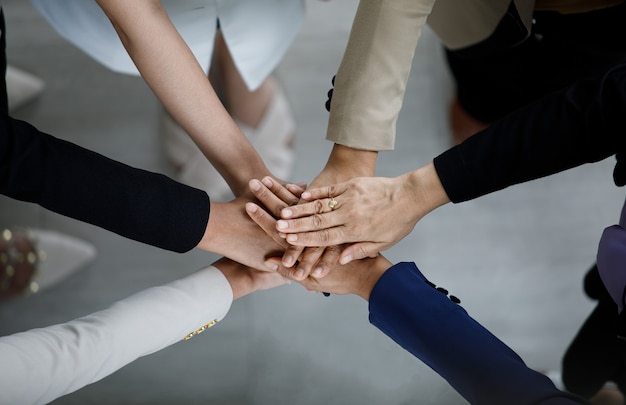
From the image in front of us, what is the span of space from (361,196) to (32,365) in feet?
2.04

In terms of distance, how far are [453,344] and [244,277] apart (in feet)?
1.42

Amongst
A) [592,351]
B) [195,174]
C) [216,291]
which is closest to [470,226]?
[592,351]

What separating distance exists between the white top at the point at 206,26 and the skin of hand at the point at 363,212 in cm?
35

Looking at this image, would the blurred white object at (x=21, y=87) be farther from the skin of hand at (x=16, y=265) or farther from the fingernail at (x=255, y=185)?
the fingernail at (x=255, y=185)

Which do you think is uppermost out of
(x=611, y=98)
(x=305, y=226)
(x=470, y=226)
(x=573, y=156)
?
(x=611, y=98)

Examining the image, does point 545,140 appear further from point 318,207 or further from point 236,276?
point 236,276

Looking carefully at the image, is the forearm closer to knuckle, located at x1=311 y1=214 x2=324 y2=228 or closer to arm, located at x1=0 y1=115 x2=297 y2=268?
knuckle, located at x1=311 y1=214 x2=324 y2=228

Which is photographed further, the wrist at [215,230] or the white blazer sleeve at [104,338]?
the wrist at [215,230]

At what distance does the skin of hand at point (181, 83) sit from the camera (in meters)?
1.18

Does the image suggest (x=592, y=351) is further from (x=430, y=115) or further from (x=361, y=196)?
(x=430, y=115)

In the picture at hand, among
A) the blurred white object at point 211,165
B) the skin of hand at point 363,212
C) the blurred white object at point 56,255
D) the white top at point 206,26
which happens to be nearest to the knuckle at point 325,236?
the skin of hand at point 363,212

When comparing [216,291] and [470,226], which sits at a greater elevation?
[216,291]

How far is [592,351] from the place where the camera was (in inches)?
51.1

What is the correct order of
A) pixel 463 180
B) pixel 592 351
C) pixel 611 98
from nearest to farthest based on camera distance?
pixel 611 98 → pixel 463 180 → pixel 592 351
